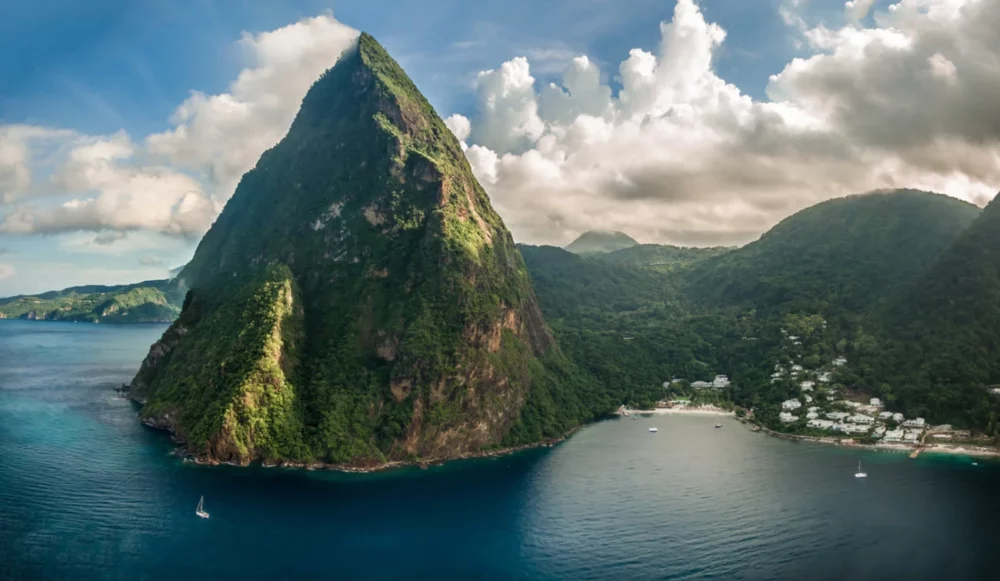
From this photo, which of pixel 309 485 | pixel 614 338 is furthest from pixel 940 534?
pixel 614 338

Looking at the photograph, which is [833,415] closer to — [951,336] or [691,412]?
[691,412]

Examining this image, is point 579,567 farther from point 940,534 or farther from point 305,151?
point 305,151

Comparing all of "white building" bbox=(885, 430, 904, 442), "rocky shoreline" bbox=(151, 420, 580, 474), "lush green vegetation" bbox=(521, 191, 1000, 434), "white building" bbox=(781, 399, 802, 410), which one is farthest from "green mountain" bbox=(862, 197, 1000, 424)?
"rocky shoreline" bbox=(151, 420, 580, 474)

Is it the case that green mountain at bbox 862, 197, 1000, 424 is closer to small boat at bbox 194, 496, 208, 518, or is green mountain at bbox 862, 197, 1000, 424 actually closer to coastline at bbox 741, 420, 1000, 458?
coastline at bbox 741, 420, 1000, 458

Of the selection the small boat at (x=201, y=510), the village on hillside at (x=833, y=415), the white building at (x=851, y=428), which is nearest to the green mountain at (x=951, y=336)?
the village on hillside at (x=833, y=415)

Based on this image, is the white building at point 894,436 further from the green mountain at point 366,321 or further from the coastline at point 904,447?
the green mountain at point 366,321
